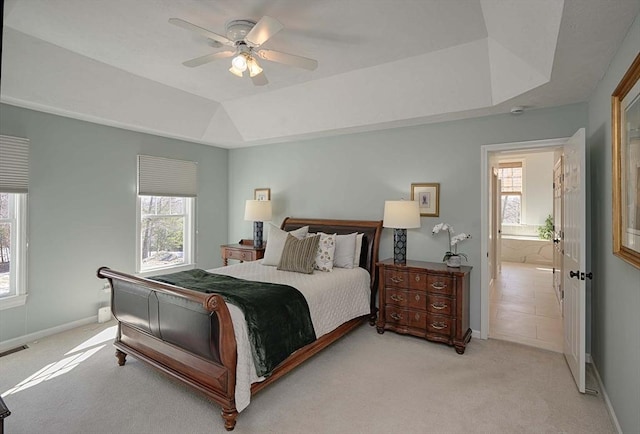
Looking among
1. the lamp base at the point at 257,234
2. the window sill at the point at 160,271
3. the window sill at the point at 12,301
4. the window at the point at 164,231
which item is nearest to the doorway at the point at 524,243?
the lamp base at the point at 257,234

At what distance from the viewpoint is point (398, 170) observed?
4.33 metres

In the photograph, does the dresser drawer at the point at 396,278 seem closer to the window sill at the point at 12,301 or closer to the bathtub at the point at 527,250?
the window sill at the point at 12,301

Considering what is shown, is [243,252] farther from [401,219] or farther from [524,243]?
[524,243]

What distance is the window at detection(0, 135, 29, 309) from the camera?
3.51 meters

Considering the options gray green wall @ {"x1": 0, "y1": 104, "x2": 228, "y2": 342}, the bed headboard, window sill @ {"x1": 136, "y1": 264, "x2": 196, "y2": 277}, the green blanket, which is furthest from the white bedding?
gray green wall @ {"x1": 0, "y1": 104, "x2": 228, "y2": 342}

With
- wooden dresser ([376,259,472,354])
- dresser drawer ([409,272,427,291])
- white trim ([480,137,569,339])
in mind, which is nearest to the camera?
wooden dresser ([376,259,472,354])

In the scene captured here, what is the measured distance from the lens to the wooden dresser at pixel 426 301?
11.2 feet

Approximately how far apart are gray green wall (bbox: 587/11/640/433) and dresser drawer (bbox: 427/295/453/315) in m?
1.21

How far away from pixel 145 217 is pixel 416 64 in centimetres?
411

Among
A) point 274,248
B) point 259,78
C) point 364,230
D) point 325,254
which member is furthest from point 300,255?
point 259,78

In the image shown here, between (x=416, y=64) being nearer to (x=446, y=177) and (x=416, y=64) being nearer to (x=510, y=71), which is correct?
(x=510, y=71)

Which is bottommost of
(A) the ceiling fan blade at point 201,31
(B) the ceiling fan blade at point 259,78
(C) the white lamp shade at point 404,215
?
(C) the white lamp shade at point 404,215

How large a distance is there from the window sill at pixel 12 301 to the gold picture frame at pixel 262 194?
3194mm

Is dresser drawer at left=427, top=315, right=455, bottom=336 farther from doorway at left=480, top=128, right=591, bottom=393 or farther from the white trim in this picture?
doorway at left=480, top=128, right=591, bottom=393
